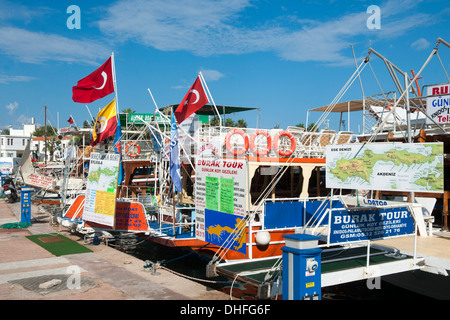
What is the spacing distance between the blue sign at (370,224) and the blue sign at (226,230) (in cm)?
211

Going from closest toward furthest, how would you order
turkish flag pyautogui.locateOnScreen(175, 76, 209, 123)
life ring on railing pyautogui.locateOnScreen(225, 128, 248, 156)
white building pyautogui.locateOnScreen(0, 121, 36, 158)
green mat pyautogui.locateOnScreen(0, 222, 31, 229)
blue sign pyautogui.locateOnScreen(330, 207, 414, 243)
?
blue sign pyautogui.locateOnScreen(330, 207, 414, 243) < turkish flag pyautogui.locateOnScreen(175, 76, 209, 123) < life ring on railing pyautogui.locateOnScreen(225, 128, 248, 156) < green mat pyautogui.locateOnScreen(0, 222, 31, 229) < white building pyautogui.locateOnScreen(0, 121, 36, 158)

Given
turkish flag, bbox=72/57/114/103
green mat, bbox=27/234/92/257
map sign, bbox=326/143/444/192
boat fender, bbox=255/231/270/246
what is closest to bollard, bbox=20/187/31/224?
green mat, bbox=27/234/92/257

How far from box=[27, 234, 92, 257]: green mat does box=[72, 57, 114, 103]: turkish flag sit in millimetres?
5016

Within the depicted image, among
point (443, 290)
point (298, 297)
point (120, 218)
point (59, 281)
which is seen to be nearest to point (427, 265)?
point (443, 290)

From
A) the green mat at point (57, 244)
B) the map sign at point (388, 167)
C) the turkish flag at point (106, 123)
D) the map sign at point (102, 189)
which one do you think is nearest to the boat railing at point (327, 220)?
the map sign at point (388, 167)

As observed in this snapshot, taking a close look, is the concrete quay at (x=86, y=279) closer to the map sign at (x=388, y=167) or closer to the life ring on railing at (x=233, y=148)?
→ the map sign at (x=388, y=167)

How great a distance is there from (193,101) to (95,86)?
4461 mm

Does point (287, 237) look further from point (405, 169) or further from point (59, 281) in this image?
point (59, 281)

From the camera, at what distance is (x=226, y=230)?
9109 mm

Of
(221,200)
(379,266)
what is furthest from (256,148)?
(379,266)

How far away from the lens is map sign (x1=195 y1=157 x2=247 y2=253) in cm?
881

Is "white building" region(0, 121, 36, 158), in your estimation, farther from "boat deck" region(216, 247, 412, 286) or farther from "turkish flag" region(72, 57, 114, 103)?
"boat deck" region(216, 247, 412, 286)

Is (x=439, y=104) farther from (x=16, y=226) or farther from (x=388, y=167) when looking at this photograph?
(x=16, y=226)

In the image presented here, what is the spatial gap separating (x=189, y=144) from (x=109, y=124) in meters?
3.11
